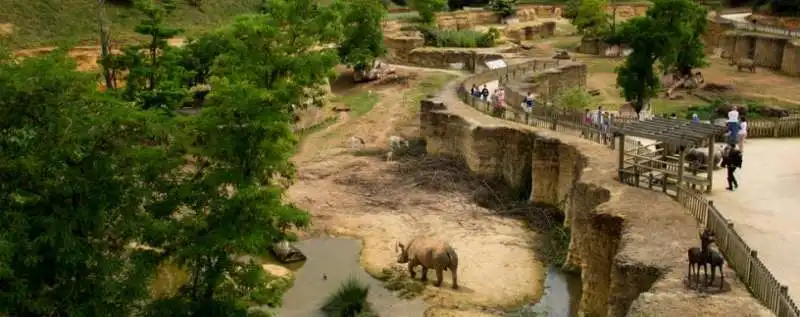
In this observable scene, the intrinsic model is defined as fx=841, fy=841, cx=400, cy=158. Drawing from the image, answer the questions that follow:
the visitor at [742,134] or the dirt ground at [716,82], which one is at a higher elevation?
the visitor at [742,134]

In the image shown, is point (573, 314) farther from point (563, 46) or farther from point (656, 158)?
point (563, 46)

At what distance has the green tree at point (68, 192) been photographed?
15.3 m

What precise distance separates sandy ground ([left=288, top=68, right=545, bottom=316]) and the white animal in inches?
12.3

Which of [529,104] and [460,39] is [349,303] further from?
[460,39]

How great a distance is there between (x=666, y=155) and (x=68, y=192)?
55.9 ft

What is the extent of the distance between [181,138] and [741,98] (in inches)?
1624

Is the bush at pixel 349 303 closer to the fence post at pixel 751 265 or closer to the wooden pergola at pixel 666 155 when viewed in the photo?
the wooden pergola at pixel 666 155

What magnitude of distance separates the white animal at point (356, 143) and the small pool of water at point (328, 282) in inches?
466

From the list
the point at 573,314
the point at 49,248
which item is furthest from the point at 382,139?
the point at 49,248

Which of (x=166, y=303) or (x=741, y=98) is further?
(x=741, y=98)

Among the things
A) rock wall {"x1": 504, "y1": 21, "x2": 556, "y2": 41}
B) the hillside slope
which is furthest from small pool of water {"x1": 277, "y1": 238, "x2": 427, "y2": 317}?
rock wall {"x1": 504, "y1": 21, "x2": 556, "y2": 41}

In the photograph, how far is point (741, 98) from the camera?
5066 centimetres

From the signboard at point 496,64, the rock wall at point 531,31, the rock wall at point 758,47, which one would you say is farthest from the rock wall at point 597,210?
the rock wall at point 531,31

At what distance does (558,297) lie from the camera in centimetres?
2478
